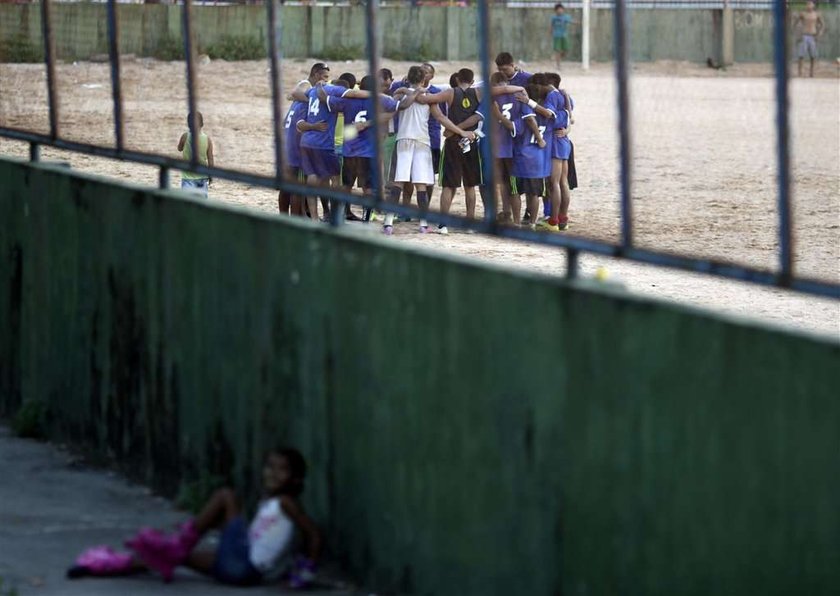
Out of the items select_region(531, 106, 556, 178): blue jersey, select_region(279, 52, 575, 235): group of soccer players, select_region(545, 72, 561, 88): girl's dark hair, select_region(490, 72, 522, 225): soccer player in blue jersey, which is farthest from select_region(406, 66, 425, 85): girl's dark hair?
select_region(490, 72, 522, 225): soccer player in blue jersey

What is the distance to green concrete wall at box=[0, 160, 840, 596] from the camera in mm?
4863

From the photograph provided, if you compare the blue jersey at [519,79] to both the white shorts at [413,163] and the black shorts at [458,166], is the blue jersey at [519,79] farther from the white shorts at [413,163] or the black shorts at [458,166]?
the white shorts at [413,163]

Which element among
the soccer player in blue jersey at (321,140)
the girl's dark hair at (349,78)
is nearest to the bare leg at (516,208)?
the soccer player in blue jersey at (321,140)

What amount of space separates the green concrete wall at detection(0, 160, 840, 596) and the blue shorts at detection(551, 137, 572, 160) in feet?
6.53

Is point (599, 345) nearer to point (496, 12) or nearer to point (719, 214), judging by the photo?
point (496, 12)

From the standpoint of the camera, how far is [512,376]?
5.88m

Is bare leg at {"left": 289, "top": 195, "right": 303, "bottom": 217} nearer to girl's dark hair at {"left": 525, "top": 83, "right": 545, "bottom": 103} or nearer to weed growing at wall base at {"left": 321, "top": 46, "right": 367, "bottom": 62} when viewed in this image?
weed growing at wall base at {"left": 321, "top": 46, "right": 367, "bottom": 62}

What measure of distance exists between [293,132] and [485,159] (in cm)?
253

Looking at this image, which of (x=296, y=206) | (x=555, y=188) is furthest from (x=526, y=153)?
(x=296, y=206)

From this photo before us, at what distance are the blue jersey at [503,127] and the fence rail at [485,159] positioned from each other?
0.35 ft

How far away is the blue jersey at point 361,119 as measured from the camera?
7.54 meters

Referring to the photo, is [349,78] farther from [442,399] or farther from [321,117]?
[442,399]

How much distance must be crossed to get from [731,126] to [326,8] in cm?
1459

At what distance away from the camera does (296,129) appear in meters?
9.02
